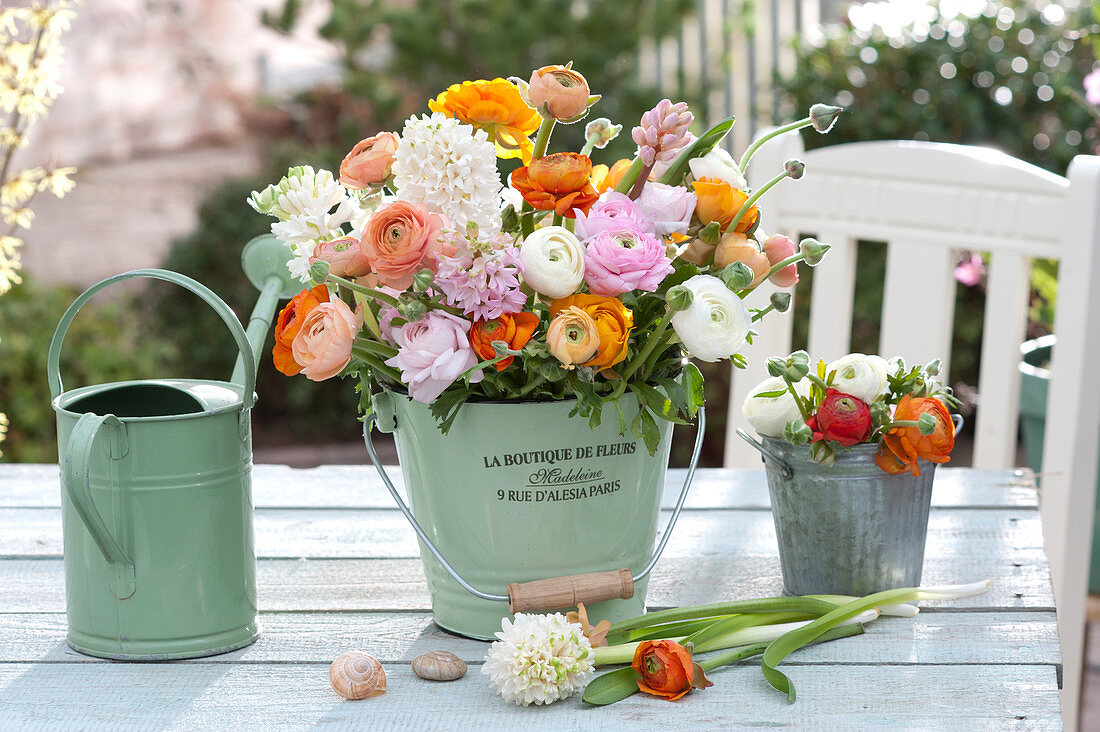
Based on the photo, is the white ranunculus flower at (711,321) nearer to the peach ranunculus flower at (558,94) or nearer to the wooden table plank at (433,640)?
the peach ranunculus flower at (558,94)

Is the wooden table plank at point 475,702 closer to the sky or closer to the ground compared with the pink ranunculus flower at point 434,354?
closer to the ground

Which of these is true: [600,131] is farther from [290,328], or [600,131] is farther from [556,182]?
[290,328]

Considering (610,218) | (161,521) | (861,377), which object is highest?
(610,218)

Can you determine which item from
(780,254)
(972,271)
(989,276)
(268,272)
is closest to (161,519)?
(268,272)

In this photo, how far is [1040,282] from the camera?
79.3 inches

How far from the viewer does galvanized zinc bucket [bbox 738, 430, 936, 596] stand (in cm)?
86

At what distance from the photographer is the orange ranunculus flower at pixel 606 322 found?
71cm

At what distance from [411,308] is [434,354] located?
0.10 ft

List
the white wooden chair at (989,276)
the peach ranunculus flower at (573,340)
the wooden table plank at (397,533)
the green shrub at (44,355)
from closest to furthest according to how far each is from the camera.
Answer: the peach ranunculus flower at (573,340), the wooden table plank at (397,533), the white wooden chair at (989,276), the green shrub at (44,355)

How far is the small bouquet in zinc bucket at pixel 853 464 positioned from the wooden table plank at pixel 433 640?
52 millimetres

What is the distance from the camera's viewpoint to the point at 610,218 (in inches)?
29.5

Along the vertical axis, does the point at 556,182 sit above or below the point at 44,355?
above

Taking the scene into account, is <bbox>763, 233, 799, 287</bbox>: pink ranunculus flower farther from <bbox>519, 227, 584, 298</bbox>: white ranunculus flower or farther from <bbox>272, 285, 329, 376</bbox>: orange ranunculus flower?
<bbox>272, 285, 329, 376</bbox>: orange ranunculus flower

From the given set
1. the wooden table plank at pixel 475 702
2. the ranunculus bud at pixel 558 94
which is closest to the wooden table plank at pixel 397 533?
the wooden table plank at pixel 475 702
